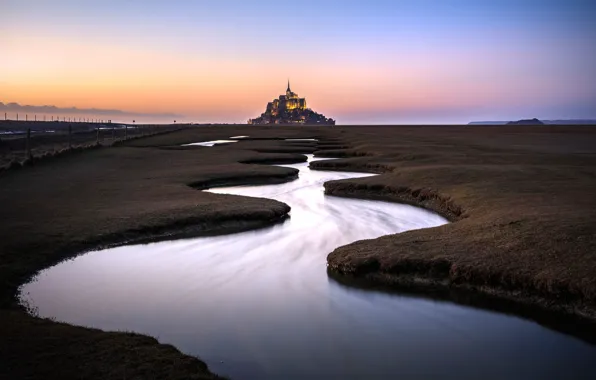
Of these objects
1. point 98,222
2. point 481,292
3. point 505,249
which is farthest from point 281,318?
point 98,222

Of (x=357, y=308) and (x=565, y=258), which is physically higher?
(x=565, y=258)

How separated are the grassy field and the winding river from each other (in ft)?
2.99

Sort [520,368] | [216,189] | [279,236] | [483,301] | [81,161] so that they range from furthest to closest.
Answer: [81,161] < [216,189] < [279,236] < [483,301] < [520,368]

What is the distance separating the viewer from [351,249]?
57.0 feet

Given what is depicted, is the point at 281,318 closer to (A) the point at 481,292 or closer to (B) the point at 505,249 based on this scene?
(A) the point at 481,292

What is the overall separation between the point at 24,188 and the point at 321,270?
20.6 meters

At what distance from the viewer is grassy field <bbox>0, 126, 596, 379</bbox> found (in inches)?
370

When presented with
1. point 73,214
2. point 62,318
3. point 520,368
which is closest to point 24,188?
point 73,214

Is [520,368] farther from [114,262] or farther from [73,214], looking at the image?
[73,214]

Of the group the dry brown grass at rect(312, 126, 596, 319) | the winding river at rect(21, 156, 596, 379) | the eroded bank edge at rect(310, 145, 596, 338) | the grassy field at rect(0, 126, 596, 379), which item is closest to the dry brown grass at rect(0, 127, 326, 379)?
the grassy field at rect(0, 126, 596, 379)

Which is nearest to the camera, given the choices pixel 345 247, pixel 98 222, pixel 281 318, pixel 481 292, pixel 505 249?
pixel 281 318

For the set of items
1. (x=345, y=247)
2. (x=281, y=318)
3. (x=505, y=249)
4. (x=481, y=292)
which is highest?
(x=505, y=249)

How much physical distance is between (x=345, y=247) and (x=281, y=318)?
5595mm

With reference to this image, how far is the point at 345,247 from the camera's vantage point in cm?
1794
